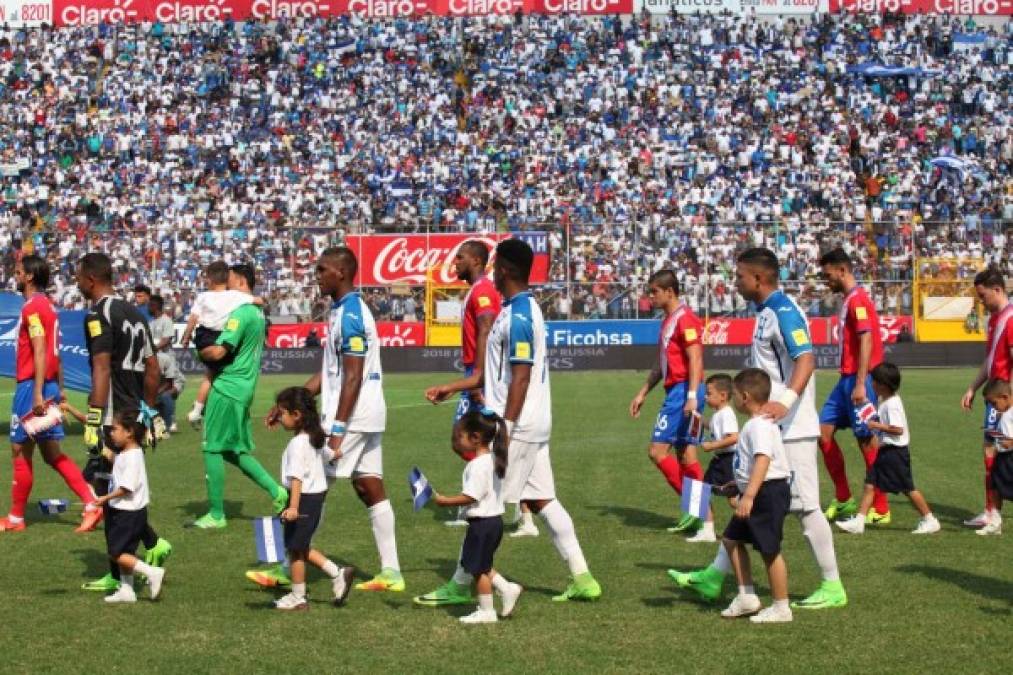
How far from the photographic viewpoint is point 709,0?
179ft

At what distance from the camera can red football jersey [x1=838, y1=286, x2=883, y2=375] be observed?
10602 mm

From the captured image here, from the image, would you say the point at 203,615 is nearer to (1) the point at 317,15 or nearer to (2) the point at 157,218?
(2) the point at 157,218

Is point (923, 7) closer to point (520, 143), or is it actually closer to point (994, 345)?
Answer: point (520, 143)

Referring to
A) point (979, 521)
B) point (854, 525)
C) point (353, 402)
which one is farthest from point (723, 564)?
point (979, 521)

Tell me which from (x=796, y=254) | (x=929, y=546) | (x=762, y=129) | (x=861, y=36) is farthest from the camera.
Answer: (x=861, y=36)

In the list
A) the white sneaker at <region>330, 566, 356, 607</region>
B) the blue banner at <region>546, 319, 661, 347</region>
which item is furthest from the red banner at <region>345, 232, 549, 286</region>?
the white sneaker at <region>330, 566, 356, 607</region>

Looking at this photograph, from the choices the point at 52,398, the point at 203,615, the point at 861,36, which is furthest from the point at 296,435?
the point at 861,36

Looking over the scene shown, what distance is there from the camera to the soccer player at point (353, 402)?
7949mm

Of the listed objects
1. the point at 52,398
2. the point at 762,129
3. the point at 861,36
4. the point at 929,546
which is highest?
the point at 861,36

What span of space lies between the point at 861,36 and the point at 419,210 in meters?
20.0

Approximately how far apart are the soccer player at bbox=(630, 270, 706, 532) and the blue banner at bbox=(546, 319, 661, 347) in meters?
26.7

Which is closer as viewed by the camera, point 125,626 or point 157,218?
point 125,626

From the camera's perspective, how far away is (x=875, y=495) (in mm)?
11133

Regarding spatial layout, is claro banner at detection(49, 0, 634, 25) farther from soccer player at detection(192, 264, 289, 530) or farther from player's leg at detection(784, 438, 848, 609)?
player's leg at detection(784, 438, 848, 609)
